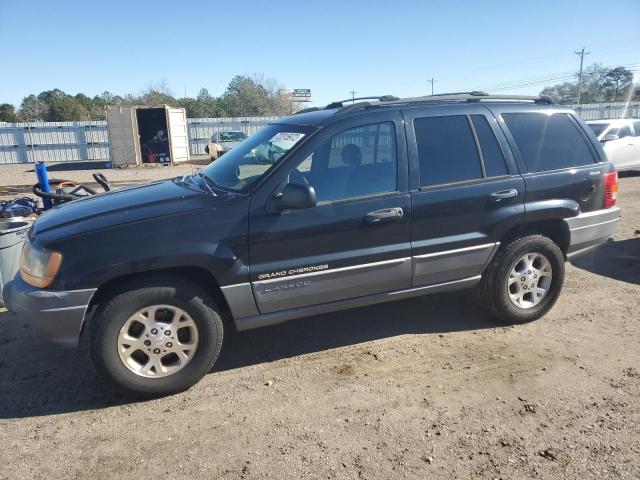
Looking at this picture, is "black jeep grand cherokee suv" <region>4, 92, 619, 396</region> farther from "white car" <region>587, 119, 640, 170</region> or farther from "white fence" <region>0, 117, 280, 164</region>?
"white fence" <region>0, 117, 280, 164</region>

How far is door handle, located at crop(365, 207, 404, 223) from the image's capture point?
12.1 ft

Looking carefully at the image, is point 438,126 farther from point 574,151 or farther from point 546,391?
point 546,391

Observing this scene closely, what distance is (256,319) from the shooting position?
3.60m

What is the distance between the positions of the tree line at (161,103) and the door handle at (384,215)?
54581mm

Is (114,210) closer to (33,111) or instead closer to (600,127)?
(600,127)

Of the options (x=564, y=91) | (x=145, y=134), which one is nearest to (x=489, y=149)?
(x=145, y=134)

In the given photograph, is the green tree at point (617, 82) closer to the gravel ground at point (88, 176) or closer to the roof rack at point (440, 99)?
the gravel ground at point (88, 176)

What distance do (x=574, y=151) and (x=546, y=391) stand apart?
7.60 feet

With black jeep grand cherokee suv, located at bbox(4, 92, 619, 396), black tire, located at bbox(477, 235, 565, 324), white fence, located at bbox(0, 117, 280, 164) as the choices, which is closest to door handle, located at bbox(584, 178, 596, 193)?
black jeep grand cherokee suv, located at bbox(4, 92, 619, 396)

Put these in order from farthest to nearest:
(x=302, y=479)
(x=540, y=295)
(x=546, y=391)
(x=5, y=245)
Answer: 1. (x=5, y=245)
2. (x=540, y=295)
3. (x=546, y=391)
4. (x=302, y=479)

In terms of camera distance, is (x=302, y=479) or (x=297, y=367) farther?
(x=297, y=367)

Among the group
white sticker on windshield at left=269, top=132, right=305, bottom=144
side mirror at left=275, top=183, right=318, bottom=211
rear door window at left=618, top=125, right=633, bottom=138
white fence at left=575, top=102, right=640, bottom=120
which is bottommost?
side mirror at left=275, top=183, right=318, bottom=211

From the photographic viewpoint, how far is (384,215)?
12.2 feet

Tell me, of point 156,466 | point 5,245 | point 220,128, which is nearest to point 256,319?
point 156,466
